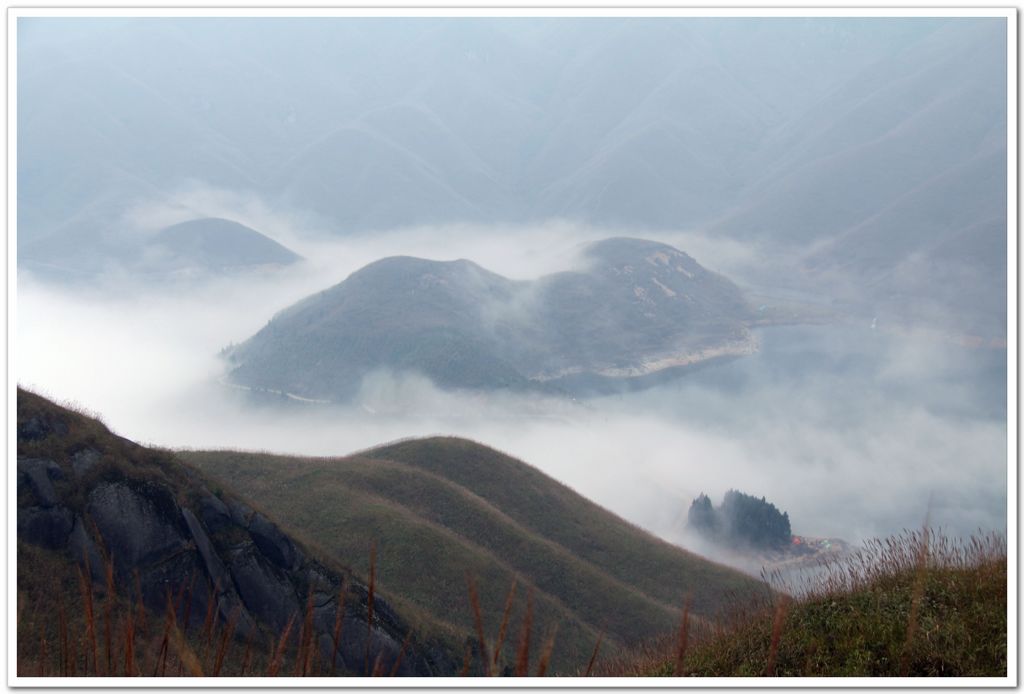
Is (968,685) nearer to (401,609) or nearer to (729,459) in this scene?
(401,609)

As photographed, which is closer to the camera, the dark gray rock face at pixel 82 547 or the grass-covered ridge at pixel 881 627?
the grass-covered ridge at pixel 881 627

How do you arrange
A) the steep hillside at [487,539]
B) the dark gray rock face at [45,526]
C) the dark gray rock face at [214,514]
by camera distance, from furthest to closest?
the steep hillside at [487,539] → the dark gray rock face at [214,514] → the dark gray rock face at [45,526]

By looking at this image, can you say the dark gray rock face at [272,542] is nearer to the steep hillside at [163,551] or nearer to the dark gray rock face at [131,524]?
the steep hillside at [163,551]

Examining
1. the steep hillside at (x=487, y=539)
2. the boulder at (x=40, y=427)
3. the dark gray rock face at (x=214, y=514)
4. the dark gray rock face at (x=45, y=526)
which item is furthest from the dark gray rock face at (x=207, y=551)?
the steep hillside at (x=487, y=539)

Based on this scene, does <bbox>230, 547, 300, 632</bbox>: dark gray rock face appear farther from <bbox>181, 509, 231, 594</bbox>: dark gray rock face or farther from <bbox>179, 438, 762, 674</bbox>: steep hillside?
<bbox>179, 438, 762, 674</bbox>: steep hillside

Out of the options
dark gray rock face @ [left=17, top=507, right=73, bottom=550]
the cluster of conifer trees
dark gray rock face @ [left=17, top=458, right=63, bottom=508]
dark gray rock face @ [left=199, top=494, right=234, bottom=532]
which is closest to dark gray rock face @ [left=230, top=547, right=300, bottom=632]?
dark gray rock face @ [left=199, top=494, right=234, bottom=532]

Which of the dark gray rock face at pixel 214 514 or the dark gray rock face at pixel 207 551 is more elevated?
the dark gray rock face at pixel 214 514
